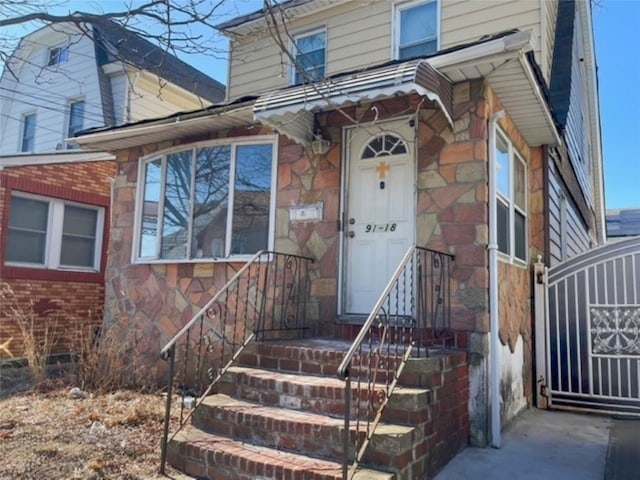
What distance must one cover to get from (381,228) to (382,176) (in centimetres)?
55

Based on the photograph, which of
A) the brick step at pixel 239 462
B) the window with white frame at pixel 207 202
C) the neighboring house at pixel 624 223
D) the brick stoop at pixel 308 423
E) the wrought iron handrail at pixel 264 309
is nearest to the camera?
the brick step at pixel 239 462

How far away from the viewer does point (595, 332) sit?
5.86 metres

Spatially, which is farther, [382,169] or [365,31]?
[365,31]

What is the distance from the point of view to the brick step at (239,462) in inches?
122

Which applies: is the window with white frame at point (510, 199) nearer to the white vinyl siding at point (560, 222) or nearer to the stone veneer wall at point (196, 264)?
the white vinyl siding at point (560, 222)

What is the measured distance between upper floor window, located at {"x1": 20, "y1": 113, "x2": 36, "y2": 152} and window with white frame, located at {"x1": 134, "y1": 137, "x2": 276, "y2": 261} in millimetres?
8546

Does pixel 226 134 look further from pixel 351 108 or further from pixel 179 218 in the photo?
pixel 351 108

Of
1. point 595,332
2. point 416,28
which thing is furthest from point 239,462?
point 416,28

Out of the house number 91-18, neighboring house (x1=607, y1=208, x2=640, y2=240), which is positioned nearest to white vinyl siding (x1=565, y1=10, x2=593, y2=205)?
the house number 91-18

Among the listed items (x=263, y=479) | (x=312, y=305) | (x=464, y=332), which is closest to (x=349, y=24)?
(x=312, y=305)

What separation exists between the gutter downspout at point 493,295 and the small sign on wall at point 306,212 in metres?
1.81

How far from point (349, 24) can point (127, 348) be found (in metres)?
5.99

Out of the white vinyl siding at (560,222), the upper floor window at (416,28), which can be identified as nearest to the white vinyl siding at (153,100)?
the upper floor window at (416,28)

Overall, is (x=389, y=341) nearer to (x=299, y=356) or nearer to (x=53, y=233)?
(x=299, y=356)
